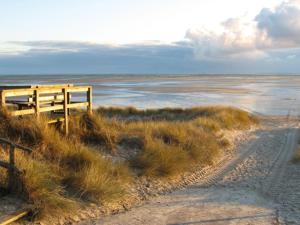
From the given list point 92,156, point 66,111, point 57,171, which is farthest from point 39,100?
point 57,171

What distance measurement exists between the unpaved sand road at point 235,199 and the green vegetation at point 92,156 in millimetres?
677

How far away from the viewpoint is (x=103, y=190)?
8.38 metres

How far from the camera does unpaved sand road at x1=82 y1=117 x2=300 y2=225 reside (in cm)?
772

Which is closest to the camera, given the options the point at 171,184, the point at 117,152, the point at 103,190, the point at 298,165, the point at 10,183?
the point at 10,183

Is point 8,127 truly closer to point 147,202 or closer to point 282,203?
point 147,202

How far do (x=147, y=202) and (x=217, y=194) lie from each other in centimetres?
155

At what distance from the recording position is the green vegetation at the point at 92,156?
7.67 m

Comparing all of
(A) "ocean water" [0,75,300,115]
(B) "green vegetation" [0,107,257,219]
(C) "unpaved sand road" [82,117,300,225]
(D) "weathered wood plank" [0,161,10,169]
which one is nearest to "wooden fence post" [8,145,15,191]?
(D) "weathered wood plank" [0,161,10,169]

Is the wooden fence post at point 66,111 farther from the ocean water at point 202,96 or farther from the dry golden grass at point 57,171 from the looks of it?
the ocean water at point 202,96

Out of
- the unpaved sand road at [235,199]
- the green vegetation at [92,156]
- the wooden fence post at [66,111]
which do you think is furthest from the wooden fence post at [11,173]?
the wooden fence post at [66,111]

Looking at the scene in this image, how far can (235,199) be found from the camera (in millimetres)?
9086

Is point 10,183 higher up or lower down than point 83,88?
lower down

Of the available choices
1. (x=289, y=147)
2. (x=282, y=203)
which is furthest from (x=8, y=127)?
(x=289, y=147)

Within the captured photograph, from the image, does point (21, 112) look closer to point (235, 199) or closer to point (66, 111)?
point (66, 111)
